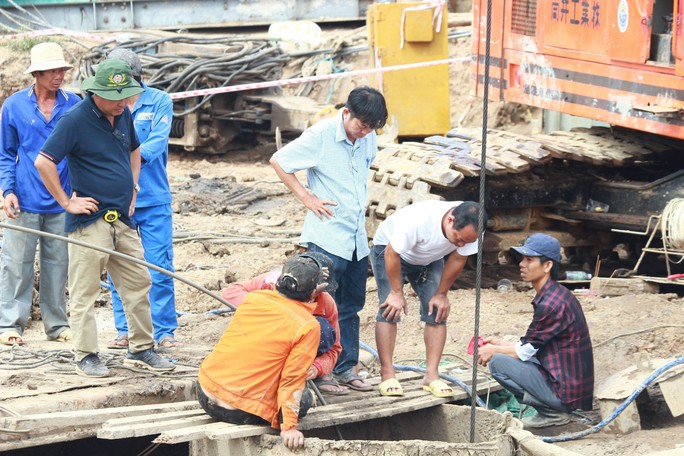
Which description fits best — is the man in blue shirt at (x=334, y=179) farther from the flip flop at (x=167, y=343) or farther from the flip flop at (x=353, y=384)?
the flip flop at (x=167, y=343)

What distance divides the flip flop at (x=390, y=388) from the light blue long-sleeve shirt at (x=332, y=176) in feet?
2.43

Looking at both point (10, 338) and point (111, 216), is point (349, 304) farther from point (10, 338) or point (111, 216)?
point (10, 338)

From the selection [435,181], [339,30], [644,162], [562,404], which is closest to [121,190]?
[562,404]

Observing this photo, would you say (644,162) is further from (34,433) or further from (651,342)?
(34,433)

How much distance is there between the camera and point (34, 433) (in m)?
5.45

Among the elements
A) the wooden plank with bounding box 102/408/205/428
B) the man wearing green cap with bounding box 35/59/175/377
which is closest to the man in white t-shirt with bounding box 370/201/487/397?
the wooden plank with bounding box 102/408/205/428


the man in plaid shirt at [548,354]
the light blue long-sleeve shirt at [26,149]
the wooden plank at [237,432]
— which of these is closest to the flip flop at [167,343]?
the light blue long-sleeve shirt at [26,149]

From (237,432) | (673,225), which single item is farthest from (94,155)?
(673,225)

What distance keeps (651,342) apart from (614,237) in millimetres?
2897

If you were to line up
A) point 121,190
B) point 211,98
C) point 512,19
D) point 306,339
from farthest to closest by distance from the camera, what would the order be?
point 211,98, point 512,19, point 121,190, point 306,339

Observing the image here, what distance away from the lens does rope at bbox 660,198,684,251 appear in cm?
849

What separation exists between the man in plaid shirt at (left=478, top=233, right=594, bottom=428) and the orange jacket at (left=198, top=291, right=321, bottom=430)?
1.58m

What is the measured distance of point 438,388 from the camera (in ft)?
20.6

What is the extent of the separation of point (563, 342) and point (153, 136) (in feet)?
9.27
